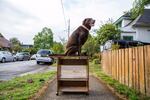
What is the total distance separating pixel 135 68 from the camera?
39.5 ft

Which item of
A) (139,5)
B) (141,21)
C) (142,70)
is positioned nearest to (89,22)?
(142,70)

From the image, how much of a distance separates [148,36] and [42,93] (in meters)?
31.7

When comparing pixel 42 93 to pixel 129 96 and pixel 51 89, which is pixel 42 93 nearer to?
pixel 51 89

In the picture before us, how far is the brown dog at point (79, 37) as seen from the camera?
1077cm

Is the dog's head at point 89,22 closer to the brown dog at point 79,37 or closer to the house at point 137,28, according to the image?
the brown dog at point 79,37

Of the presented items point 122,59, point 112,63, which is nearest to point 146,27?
point 112,63

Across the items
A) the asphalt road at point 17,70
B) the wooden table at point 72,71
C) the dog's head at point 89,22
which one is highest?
the dog's head at point 89,22

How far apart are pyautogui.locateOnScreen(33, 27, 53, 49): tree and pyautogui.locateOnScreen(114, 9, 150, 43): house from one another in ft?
184

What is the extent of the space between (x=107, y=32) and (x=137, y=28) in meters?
3.88

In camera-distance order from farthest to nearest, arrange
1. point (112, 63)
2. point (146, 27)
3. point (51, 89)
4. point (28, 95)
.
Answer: point (146, 27)
point (112, 63)
point (51, 89)
point (28, 95)

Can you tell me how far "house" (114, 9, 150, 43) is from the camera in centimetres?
3938

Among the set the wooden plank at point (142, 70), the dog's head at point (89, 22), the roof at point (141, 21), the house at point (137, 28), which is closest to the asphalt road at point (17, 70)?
the dog's head at point (89, 22)

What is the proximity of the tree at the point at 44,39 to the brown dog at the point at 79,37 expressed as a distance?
3474 inches

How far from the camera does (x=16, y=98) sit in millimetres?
10234
